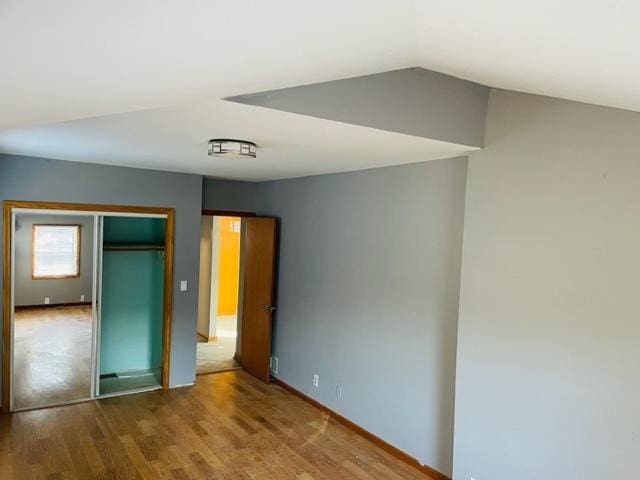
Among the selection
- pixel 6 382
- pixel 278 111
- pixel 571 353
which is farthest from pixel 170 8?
pixel 6 382

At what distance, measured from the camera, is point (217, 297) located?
7551 mm

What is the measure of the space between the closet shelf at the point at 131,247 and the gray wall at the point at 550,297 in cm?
365

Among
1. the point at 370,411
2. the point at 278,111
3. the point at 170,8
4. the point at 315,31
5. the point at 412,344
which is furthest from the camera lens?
the point at 370,411

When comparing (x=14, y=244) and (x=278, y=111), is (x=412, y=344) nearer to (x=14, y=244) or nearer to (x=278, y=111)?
(x=278, y=111)

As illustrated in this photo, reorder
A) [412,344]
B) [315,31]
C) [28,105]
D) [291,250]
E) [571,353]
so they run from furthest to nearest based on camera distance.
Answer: [291,250] < [412,344] < [571,353] < [28,105] < [315,31]

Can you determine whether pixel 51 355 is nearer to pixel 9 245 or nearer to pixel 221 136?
pixel 9 245

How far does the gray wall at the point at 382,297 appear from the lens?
3.57 m

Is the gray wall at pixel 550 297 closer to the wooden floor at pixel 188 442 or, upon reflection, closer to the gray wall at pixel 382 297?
the gray wall at pixel 382 297

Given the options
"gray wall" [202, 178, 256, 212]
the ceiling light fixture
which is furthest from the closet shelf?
the ceiling light fixture

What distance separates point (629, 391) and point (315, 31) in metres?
2.32

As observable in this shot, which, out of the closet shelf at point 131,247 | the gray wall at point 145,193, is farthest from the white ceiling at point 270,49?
the closet shelf at point 131,247

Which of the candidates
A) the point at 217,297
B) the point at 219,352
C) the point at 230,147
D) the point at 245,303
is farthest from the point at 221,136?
the point at 217,297

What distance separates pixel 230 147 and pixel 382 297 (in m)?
1.91

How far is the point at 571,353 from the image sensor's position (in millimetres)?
2576
